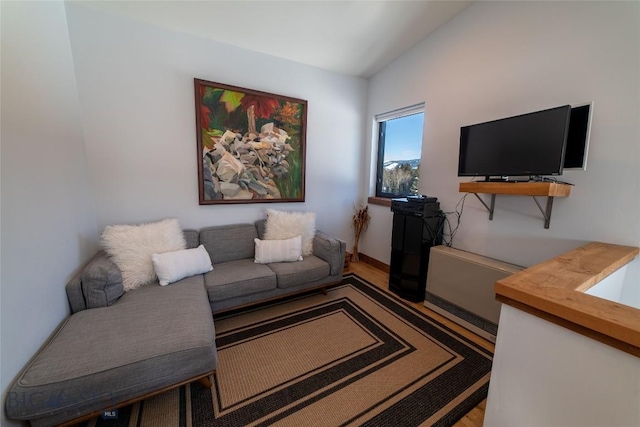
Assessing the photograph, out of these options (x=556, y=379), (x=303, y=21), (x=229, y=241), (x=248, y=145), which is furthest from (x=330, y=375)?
(x=303, y=21)

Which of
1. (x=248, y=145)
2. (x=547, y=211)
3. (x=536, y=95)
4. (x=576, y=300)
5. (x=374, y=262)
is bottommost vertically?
(x=374, y=262)

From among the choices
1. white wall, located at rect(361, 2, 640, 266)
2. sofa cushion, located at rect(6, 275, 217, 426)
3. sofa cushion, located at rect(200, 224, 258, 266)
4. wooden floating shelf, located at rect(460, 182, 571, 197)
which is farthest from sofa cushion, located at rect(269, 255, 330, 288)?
wooden floating shelf, located at rect(460, 182, 571, 197)

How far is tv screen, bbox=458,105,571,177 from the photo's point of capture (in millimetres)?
1458

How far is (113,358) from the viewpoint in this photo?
1115 millimetres

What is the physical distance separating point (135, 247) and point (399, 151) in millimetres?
3057

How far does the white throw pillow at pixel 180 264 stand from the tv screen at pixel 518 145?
2466 millimetres

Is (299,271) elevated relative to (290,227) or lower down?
lower down

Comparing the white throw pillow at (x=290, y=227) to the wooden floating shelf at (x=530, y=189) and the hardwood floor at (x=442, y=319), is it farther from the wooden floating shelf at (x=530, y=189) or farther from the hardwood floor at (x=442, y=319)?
the wooden floating shelf at (x=530, y=189)

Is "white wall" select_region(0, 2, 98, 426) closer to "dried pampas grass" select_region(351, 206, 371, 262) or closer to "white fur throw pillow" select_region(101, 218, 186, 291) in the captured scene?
"white fur throw pillow" select_region(101, 218, 186, 291)

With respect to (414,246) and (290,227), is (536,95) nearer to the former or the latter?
(414,246)

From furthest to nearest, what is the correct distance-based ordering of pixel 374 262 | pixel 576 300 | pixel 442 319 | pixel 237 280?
pixel 374 262
pixel 442 319
pixel 237 280
pixel 576 300

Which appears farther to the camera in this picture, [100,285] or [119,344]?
[100,285]

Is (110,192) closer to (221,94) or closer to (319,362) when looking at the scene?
(221,94)

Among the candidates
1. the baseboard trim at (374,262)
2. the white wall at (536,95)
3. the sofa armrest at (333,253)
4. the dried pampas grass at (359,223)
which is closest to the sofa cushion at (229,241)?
the sofa armrest at (333,253)
